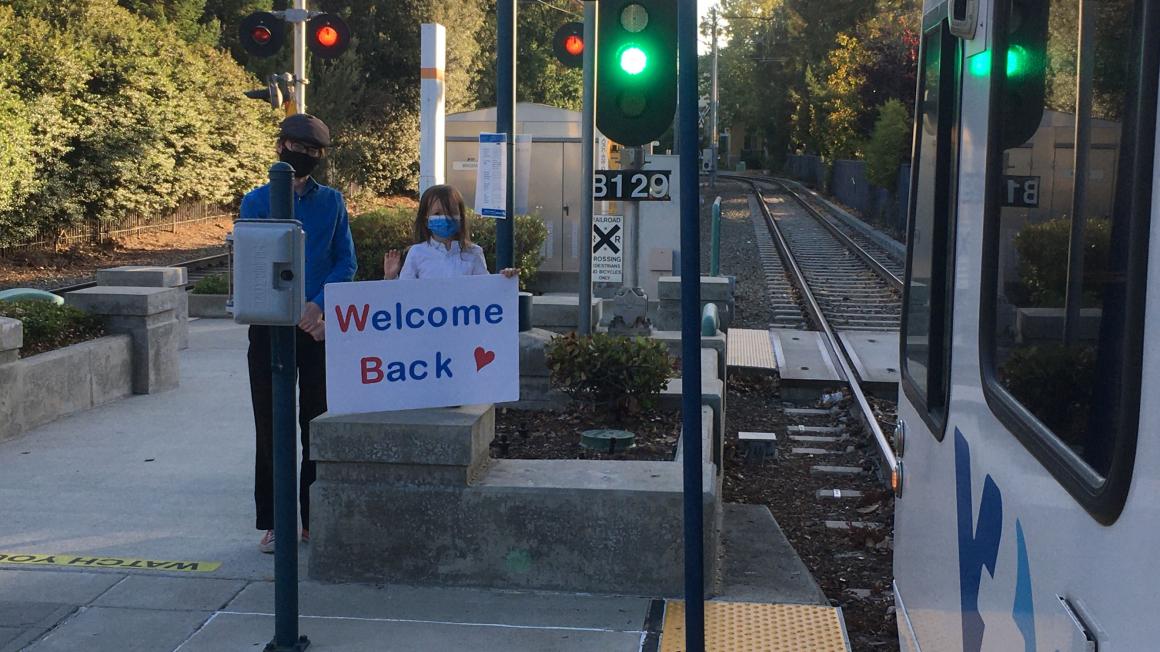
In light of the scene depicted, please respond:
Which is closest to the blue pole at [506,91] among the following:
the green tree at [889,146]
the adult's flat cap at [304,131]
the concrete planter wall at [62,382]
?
the adult's flat cap at [304,131]

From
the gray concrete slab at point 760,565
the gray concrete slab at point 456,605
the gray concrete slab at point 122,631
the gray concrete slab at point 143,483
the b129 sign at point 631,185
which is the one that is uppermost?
the b129 sign at point 631,185

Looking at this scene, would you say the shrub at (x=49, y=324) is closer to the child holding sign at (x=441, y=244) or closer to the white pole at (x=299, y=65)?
the child holding sign at (x=441, y=244)

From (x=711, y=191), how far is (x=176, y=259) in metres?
34.7

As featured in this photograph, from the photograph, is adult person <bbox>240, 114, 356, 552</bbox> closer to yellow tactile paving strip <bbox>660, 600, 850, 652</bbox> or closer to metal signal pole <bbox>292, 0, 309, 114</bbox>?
yellow tactile paving strip <bbox>660, 600, 850, 652</bbox>

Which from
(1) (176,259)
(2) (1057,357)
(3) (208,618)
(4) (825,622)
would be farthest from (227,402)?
(1) (176,259)

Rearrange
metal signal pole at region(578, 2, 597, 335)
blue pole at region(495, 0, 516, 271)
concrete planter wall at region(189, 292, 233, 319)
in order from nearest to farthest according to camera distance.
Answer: blue pole at region(495, 0, 516, 271)
metal signal pole at region(578, 2, 597, 335)
concrete planter wall at region(189, 292, 233, 319)

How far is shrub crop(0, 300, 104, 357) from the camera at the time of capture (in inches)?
350

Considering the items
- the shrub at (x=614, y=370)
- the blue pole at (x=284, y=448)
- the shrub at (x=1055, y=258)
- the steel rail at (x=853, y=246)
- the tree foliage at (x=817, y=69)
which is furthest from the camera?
the tree foliage at (x=817, y=69)

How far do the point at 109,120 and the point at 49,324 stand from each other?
18.1m

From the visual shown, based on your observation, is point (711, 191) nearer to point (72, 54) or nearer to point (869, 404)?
point (72, 54)

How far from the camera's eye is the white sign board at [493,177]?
25.8 feet

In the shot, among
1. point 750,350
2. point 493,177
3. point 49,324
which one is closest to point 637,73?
point 493,177

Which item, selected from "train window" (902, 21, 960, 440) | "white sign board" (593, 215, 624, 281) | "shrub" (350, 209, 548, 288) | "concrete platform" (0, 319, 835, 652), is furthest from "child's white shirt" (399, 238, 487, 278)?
"shrub" (350, 209, 548, 288)

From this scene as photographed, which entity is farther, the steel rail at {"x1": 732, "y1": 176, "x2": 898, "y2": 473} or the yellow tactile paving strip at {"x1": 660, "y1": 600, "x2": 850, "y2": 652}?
the steel rail at {"x1": 732, "y1": 176, "x2": 898, "y2": 473}
